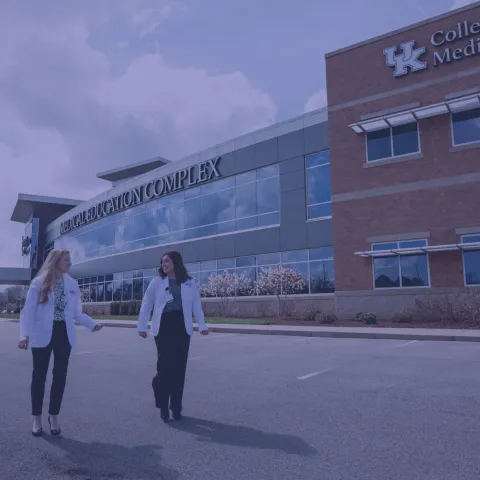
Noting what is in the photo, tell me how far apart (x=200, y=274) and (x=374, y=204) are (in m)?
12.9

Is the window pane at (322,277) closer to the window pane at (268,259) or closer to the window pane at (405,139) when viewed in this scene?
the window pane at (268,259)

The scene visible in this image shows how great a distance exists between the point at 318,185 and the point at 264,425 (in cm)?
2042

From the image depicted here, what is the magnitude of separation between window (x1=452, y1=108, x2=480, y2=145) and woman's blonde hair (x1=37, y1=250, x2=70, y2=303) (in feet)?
60.2

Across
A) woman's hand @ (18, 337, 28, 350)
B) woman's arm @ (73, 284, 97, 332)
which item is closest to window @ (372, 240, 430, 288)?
woman's arm @ (73, 284, 97, 332)

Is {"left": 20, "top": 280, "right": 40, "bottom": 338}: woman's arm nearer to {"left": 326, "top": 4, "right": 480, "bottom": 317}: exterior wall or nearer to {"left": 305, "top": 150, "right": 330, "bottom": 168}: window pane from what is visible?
{"left": 326, "top": 4, "right": 480, "bottom": 317}: exterior wall

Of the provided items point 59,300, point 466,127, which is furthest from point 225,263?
point 59,300

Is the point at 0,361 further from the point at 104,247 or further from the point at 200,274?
the point at 104,247

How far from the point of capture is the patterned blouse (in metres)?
4.59

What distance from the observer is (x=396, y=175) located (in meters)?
20.3

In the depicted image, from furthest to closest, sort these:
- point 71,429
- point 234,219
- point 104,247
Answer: point 104,247
point 234,219
point 71,429

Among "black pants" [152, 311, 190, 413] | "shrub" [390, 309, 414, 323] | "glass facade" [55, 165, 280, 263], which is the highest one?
"glass facade" [55, 165, 280, 263]

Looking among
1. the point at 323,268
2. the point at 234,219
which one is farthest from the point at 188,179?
the point at 323,268

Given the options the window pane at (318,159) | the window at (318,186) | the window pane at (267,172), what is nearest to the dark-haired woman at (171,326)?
the window at (318,186)

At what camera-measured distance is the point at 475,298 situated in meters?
17.0
